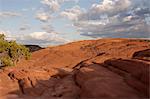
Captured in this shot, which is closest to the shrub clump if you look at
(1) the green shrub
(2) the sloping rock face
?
(1) the green shrub

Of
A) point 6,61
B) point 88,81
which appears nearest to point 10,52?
point 6,61

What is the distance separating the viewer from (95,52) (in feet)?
186

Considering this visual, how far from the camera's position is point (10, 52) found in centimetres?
4700

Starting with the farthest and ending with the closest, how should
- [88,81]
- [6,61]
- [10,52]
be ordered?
[10,52] → [6,61] → [88,81]

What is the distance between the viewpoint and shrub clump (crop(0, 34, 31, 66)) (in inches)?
1802

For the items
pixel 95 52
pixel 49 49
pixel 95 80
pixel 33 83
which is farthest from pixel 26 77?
pixel 49 49

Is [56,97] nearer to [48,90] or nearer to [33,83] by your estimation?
[48,90]

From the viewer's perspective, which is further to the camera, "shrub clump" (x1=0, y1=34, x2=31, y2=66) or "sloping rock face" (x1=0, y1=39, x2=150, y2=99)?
"shrub clump" (x1=0, y1=34, x2=31, y2=66)

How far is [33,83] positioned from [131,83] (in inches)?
493

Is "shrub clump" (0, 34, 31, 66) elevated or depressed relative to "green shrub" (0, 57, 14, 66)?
elevated

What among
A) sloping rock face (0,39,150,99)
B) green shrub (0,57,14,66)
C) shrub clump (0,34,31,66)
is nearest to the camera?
sloping rock face (0,39,150,99)

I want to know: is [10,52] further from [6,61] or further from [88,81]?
[88,81]

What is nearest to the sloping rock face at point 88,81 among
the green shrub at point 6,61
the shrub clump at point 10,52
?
the green shrub at point 6,61

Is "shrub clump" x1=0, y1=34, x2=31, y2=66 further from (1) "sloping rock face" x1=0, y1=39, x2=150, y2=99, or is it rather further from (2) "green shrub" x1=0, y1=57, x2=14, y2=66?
(1) "sloping rock face" x1=0, y1=39, x2=150, y2=99
